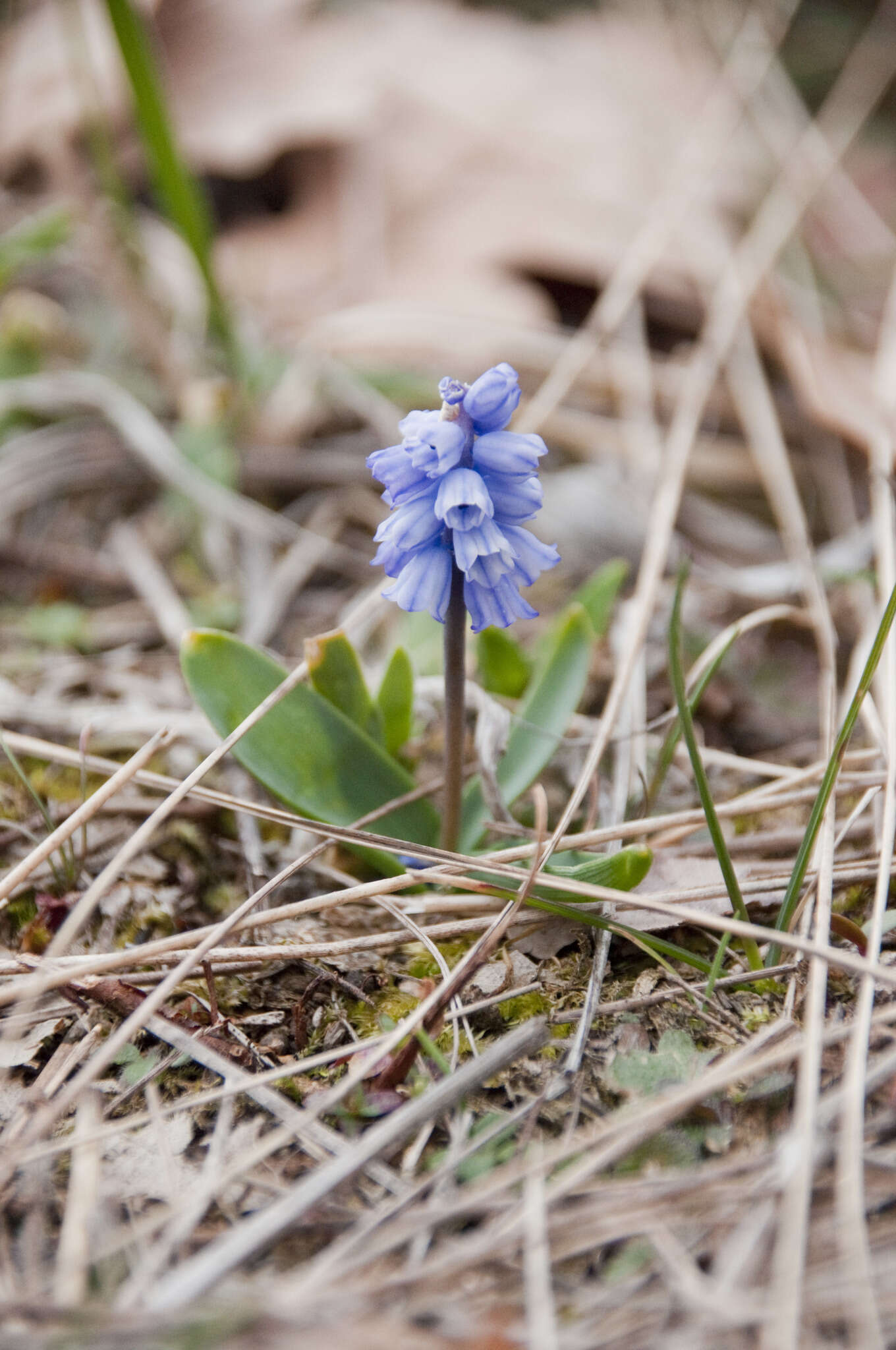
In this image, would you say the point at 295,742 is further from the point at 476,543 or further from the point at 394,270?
the point at 394,270

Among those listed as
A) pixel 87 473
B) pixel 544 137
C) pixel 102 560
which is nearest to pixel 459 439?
pixel 102 560

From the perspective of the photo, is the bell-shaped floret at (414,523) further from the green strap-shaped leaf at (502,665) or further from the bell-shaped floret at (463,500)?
the green strap-shaped leaf at (502,665)

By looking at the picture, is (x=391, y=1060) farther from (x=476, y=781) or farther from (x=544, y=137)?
(x=544, y=137)

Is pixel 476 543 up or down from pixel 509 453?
down

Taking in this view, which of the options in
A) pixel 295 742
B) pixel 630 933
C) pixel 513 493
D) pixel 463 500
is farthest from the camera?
pixel 295 742

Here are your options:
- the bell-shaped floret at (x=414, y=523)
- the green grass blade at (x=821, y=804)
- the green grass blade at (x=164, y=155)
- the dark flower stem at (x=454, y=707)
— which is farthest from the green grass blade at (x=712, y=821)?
the green grass blade at (x=164, y=155)

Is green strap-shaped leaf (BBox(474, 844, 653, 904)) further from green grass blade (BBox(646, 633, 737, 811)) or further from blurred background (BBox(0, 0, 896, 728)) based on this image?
blurred background (BBox(0, 0, 896, 728))

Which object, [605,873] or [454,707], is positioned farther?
[454,707]

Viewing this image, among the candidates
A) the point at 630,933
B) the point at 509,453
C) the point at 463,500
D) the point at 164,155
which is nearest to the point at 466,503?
the point at 463,500
